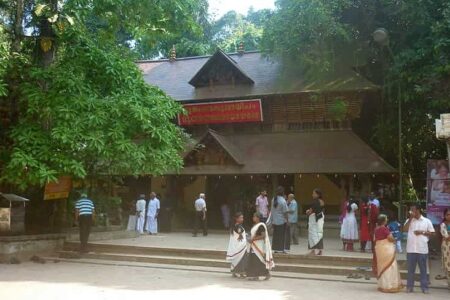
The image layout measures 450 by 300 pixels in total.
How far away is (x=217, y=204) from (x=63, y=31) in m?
10.8

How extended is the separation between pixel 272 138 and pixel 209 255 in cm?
946

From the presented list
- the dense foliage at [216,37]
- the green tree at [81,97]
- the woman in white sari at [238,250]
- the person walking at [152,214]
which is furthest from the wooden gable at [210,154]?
the dense foliage at [216,37]

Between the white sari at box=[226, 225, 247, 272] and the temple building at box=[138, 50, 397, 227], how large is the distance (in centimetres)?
835

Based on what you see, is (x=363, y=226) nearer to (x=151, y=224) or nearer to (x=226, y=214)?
(x=226, y=214)

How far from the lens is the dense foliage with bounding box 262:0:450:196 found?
50.9 ft

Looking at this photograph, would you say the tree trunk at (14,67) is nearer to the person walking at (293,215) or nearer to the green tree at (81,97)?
the green tree at (81,97)

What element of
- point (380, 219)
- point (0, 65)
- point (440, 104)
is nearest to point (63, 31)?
point (0, 65)

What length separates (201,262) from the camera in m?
12.6

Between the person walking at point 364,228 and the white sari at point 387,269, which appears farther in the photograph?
the person walking at point 364,228

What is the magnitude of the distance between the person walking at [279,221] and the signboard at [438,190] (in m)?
3.89

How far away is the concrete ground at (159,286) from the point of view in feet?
29.0

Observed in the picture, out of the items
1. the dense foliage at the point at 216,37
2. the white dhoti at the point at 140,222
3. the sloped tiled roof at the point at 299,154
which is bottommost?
the white dhoti at the point at 140,222

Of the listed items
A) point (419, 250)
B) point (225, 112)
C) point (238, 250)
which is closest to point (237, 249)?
point (238, 250)


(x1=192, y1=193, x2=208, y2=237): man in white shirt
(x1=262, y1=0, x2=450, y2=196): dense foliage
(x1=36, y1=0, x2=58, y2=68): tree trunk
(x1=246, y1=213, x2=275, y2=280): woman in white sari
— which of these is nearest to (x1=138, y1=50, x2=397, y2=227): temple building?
(x1=262, y1=0, x2=450, y2=196): dense foliage
